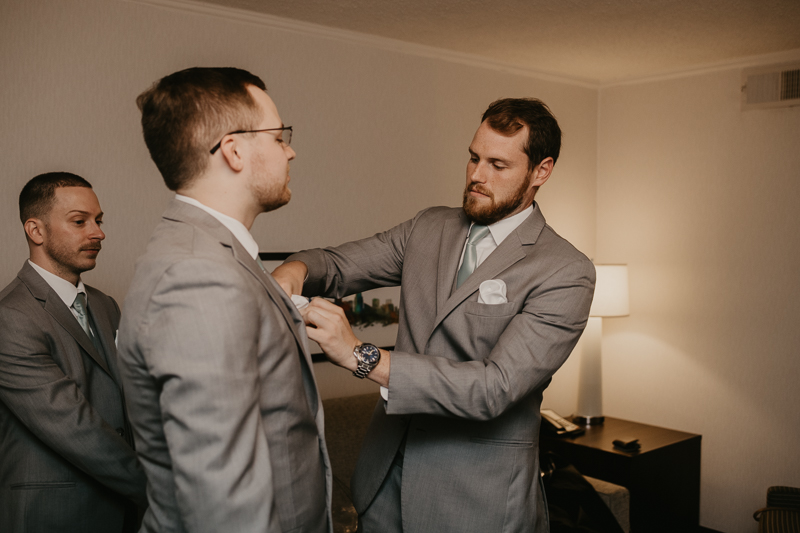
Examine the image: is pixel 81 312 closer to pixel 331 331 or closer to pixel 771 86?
pixel 331 331

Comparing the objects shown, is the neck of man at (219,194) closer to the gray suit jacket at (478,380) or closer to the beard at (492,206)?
the gray suit jacket at (478,380)

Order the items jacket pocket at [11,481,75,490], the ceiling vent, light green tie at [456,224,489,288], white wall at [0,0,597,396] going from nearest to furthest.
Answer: light green tie at [456,224,489,288] → jacket pocket at [11,481,75,490] → white wall at [0,0,597,396] → the ceiling vent

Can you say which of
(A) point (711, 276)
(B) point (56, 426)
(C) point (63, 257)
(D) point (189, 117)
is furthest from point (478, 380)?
(A) point (711, 276)

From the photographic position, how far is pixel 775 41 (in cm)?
394

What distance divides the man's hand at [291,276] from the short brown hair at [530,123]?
74cm

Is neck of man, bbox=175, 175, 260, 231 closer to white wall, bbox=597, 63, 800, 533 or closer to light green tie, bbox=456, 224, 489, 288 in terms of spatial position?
light green tie, bbox=456, 224, 489, 288

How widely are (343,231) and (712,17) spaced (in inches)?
90.3

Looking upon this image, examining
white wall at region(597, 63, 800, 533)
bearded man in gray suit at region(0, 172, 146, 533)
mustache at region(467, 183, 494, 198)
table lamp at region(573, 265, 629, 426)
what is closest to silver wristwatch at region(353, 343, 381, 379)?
mustache at region(467, 183, 494, 198)

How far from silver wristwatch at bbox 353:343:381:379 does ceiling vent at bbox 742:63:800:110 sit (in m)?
3.70

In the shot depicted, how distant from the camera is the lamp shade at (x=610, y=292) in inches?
177

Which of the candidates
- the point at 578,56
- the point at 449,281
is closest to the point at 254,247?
the point at 449,281

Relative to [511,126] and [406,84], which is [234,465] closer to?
[511,126]

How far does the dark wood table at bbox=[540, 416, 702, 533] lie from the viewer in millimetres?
3957

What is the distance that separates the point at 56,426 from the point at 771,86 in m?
4.34
